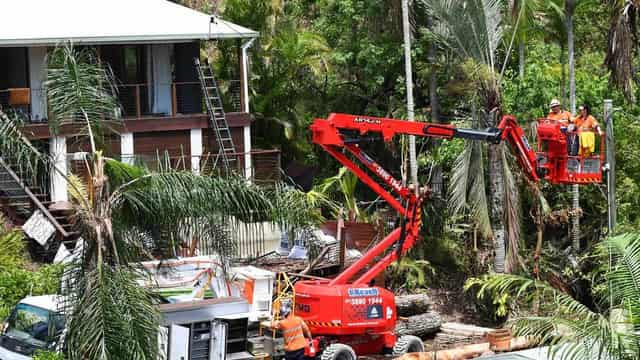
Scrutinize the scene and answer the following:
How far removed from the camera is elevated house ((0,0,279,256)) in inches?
1122

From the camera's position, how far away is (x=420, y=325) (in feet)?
80.4

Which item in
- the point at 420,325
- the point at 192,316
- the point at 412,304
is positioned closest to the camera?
the point at 192,316

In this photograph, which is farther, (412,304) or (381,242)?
(412,304)

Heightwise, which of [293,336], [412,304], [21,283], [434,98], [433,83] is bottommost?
[412,304]

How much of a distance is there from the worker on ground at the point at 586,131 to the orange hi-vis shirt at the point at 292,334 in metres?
6.46

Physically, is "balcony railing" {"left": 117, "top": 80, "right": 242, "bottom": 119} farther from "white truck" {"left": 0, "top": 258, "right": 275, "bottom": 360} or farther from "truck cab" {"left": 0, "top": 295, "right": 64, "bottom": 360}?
"truck cab" {"left": 0, "top": 295, "right": 64, "bottom": 360}

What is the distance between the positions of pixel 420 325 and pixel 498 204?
10.5 ft

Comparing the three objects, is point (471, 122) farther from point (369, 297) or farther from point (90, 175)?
point (90, 175)

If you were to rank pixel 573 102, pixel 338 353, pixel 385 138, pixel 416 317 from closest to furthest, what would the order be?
pixel 338 353
pixel 385 138
pixel 416 317
pixel 573 102

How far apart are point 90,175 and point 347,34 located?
18153mm

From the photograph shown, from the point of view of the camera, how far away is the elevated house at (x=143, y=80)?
93.5 ft

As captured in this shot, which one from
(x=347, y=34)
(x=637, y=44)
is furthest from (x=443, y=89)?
(x=637, y=44)

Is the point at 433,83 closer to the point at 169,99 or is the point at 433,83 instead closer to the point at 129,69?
the point at 169,99

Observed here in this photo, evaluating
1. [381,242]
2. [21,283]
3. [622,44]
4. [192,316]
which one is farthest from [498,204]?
[21,283]
